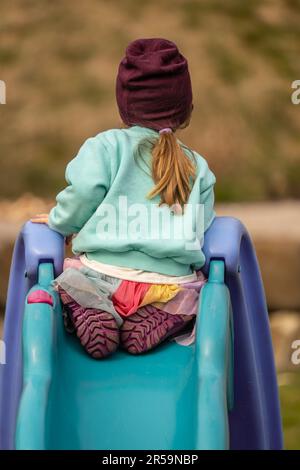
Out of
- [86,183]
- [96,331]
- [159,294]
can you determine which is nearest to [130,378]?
[96,331]

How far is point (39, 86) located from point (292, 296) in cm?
225

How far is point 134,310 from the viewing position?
141 inches

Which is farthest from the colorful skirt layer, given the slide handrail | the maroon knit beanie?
the maroon knit beanie

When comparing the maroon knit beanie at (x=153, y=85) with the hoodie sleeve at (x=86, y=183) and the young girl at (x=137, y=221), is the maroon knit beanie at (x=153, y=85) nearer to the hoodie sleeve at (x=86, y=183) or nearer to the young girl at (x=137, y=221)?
the young girl at (x=137, y=221)

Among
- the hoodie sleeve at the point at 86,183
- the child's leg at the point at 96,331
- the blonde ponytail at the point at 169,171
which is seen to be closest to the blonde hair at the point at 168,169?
the blonde ponytail at the point at 169,171

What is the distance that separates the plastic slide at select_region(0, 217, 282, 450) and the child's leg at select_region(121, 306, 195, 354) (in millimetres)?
32

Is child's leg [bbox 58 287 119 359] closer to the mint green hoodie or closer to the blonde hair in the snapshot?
the mint green hoodie

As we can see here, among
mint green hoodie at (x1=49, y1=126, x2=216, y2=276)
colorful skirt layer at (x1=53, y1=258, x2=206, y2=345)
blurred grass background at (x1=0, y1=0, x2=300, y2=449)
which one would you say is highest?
blurred grass background at (x1=0, y1=0, x2=300, y2=449)

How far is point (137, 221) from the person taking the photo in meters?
3.58

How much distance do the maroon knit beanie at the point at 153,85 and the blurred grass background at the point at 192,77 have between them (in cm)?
359

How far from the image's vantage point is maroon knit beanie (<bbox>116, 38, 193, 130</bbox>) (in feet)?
11.9

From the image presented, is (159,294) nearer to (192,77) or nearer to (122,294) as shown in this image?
(122,294)

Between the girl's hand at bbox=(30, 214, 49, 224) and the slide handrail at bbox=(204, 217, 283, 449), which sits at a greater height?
the girl's hand at bbox=(30, 214, 49, 224)

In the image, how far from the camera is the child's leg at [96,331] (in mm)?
3492
